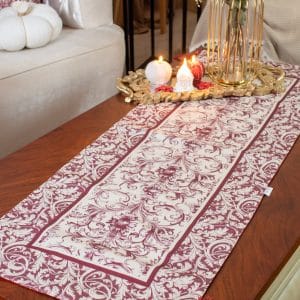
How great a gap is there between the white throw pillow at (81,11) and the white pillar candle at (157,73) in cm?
77

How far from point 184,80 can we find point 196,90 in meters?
0.04

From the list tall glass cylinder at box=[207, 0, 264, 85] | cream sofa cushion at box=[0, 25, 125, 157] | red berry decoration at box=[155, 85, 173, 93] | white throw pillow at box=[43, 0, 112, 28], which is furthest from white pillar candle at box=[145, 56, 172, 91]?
white throw pillow at box=[43, 0, 112, 28]

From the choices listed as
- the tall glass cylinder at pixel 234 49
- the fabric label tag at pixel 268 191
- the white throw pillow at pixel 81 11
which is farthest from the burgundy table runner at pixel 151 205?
the white throw pillow at pixel 81 11

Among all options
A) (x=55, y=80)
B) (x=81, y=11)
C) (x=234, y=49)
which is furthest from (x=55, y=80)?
(x=234, y=49)

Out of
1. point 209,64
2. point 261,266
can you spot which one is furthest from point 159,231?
point 209,64

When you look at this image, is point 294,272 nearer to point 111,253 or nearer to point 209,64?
point 111,253

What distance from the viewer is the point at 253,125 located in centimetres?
128

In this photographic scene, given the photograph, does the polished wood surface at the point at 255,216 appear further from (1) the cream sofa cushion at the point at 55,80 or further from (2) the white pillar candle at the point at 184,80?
(1) the cream sofa cushion at the point at 55,80

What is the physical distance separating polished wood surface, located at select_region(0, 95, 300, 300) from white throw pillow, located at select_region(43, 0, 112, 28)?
823mm

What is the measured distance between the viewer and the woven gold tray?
4.59ft

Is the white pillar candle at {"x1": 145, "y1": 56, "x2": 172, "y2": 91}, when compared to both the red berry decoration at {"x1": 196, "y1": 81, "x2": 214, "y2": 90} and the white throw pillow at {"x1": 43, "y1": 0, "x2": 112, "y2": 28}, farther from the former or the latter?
the white throw pillow at {"x1": 43, "y1": 0, "x2": 112, "y2": 28}

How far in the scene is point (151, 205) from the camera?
98 centimetres

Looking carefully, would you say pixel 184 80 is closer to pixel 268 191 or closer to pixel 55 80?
pixel 268 191

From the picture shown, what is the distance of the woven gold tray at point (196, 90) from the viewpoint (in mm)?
1399
